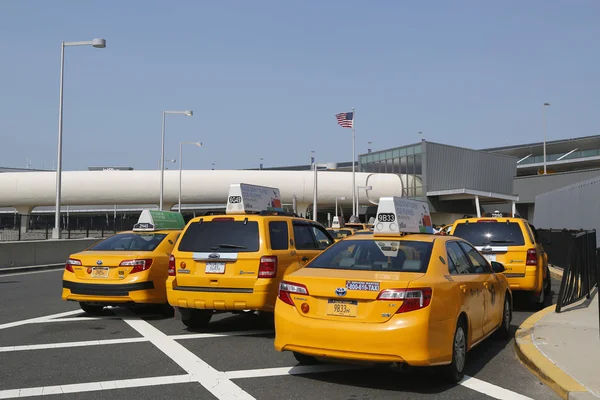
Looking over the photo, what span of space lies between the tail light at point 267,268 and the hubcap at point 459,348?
10.3 ft

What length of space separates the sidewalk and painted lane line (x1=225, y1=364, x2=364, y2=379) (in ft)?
6.59

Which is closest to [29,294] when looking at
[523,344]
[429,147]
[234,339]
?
[234,339]

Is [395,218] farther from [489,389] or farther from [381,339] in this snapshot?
[489,389]

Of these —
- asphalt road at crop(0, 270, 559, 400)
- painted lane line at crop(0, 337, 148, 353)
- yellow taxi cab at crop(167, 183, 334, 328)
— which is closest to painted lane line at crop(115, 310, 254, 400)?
asphalt road at crop(0, 270, 559, 400)

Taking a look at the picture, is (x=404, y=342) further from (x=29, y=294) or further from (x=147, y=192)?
(x=147, y=192)

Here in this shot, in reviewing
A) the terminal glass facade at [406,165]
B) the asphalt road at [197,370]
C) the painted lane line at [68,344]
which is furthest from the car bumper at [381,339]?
the terminal glass facade at [406,165]

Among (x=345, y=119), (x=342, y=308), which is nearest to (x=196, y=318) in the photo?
(x=342, y=308)

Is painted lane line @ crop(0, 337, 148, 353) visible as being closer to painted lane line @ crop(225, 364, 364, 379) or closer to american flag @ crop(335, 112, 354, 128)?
painted lane line @ crop(225, 364, 364, 379)

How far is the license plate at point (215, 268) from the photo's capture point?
900 centimetres

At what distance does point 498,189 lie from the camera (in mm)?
75375

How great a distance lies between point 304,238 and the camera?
1029 centimetres

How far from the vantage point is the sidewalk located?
5.90 metres

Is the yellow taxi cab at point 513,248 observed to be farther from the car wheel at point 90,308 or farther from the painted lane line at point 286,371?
the car wheel at point 90,308

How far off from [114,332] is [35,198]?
7008 cm
